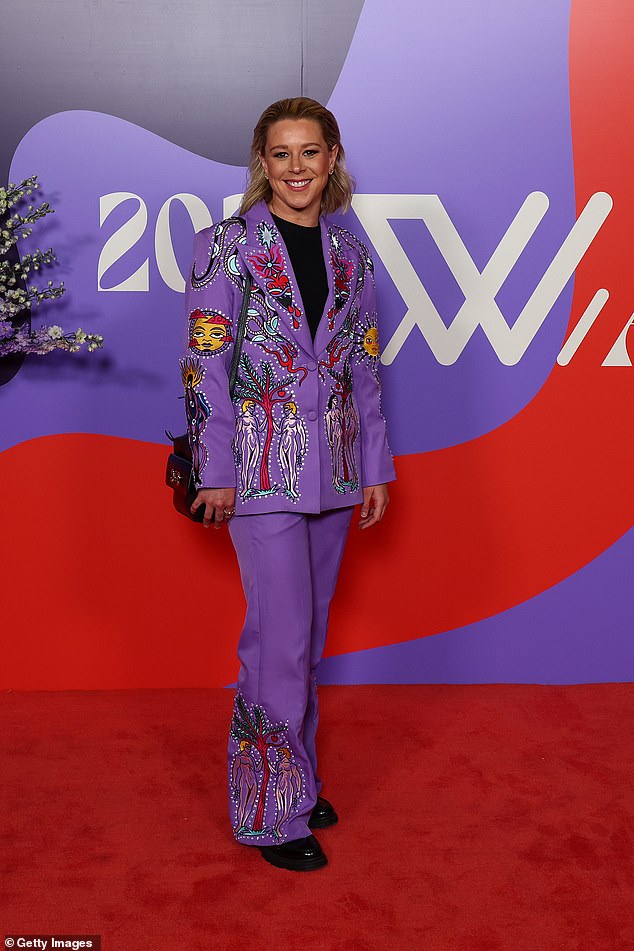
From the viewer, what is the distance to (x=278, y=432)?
87.0 inches

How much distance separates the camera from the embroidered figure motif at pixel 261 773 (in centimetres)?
223

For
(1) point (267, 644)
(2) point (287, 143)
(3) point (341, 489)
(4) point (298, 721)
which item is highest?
(2) point (287, 143)

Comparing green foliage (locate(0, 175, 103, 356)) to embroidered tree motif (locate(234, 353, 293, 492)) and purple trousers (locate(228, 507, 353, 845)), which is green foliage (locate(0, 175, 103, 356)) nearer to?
embroidered tree motif (locate(234, 353, 293, 492))

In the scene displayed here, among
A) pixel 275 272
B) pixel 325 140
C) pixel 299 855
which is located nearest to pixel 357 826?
pixel 299 855

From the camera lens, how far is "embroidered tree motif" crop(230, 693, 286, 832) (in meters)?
2.23

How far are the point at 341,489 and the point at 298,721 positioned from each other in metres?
0.52

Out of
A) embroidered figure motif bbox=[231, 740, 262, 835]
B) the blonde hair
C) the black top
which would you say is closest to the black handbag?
the black top

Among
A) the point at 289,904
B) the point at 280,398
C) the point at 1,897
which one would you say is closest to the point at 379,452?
the point at 280,398

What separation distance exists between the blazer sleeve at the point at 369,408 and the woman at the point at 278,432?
9cm

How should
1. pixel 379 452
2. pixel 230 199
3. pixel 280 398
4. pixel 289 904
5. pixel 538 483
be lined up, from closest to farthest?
pixel 289 904
pixel 280 398
pixel 379 452
pixel 230 199
pixel 538 483

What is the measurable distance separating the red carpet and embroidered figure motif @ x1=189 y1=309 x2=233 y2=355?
3.70 feet

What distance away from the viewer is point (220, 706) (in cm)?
318

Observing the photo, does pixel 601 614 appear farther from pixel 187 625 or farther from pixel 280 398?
pixel 280 398

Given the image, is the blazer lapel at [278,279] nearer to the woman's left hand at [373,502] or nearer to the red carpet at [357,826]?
the woman's left hand at [373,502]
